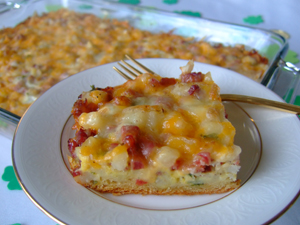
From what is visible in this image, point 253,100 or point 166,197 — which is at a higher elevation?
point 253,100

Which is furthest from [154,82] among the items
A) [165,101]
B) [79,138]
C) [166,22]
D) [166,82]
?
[166,22]

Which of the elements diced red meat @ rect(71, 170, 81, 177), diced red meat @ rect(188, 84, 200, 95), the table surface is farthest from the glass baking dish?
diced red meat @ rect(71, 170, 81, 177)

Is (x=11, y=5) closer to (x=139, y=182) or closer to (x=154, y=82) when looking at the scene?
(x=154, y=82)

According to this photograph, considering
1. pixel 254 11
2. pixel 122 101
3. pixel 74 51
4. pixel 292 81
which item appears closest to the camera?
pixel 122 101

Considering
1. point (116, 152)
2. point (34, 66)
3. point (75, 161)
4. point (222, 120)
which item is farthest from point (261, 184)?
point (34, 66)

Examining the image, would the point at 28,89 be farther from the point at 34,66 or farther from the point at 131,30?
the point at 131,30

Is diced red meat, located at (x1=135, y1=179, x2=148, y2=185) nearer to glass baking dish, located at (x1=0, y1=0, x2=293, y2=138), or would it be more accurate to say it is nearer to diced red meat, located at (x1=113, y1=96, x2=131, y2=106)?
diced red meat, located at (x1=113, y1=96, x2=131, y2=106)

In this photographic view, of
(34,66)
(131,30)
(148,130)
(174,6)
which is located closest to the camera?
(148,130)

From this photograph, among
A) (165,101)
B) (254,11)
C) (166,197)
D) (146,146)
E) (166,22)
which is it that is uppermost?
(254,11)
